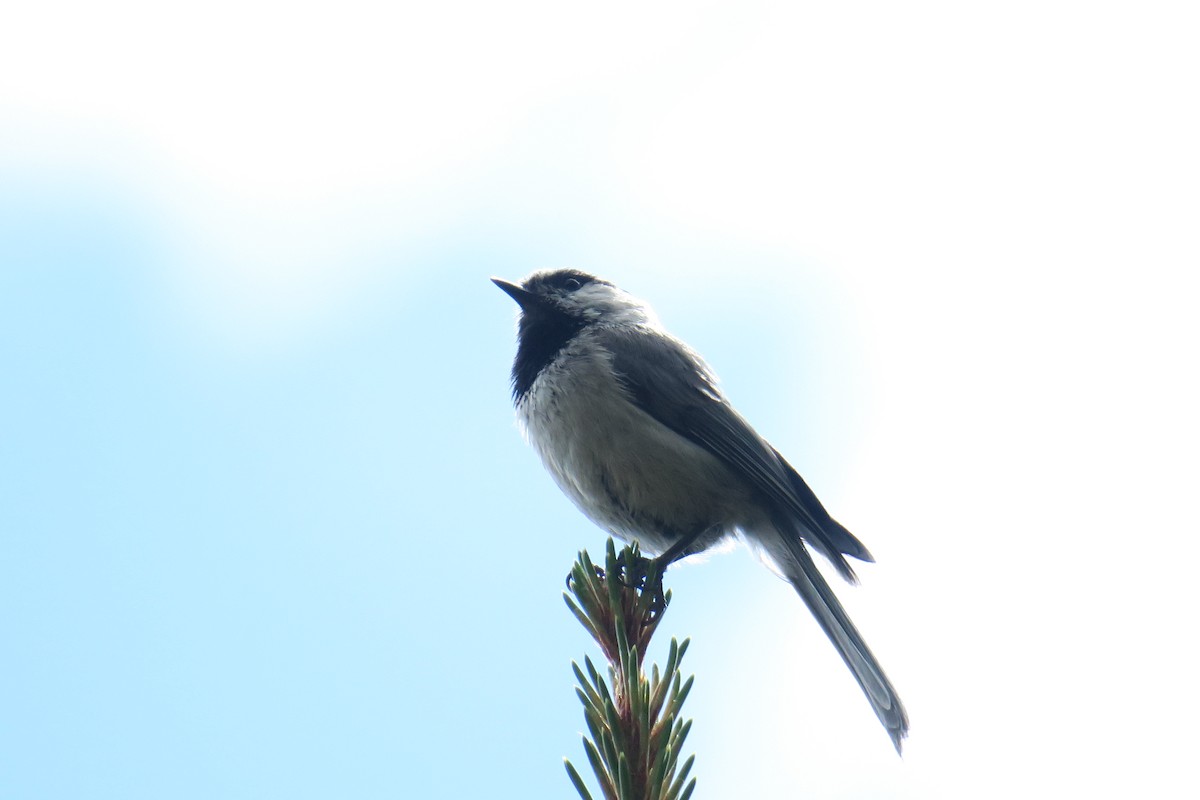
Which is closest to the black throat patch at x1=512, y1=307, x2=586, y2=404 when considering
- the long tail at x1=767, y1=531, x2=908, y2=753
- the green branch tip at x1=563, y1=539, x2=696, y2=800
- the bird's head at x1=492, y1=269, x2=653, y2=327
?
the bird's head at x1=492, y1=269, x2=653, y2=327

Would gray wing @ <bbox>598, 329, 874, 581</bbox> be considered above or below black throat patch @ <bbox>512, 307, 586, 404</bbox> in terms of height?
below

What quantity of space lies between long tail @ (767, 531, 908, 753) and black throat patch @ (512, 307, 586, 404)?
1.41m

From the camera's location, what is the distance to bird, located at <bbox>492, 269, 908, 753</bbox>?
4.45 metres

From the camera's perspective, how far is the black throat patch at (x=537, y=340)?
16.1 feet

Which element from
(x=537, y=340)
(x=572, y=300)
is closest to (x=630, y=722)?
(x=537, y=340)

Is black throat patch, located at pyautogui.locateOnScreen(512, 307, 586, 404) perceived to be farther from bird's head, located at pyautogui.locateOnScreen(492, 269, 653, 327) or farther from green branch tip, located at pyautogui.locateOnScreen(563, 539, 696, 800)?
green branch tip, located at pyautogui.locateOnScreen(563, 539, 696, 800)

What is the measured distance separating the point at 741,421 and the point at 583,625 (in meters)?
2.59

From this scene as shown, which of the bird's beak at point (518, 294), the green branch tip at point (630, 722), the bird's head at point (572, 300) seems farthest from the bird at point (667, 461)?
the green branch tip at point (630, 722)

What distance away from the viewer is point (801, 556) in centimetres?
471

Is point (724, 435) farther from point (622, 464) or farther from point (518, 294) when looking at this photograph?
point (518, 294)

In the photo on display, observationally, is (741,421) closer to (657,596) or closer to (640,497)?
(640,497)

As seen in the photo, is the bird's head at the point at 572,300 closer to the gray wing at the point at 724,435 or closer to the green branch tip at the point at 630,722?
the gray wing at the point at 724,435

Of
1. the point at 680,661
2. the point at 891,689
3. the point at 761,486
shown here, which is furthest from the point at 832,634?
the point at 680,661

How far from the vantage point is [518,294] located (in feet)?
17.7
